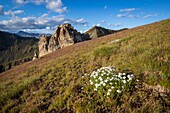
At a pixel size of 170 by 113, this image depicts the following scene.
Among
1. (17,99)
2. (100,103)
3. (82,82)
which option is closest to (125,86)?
(100,103)

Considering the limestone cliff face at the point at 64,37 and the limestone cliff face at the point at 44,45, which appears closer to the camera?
the limestone cliff face at the point at 64,37

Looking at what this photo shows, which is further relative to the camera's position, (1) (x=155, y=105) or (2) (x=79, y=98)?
(2) (x=79, y=98)

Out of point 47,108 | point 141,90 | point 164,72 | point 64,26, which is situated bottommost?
point 47,108

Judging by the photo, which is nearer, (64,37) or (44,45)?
(64,37)

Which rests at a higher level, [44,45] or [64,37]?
[64,37]

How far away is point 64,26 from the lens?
102m

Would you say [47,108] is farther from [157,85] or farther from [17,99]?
[157,85]

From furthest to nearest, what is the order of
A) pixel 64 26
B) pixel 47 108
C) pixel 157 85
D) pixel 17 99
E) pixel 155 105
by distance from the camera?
pixel 64 26
pixel 17 99
pixel 47 108
pixel 157 85
pixel 155 105

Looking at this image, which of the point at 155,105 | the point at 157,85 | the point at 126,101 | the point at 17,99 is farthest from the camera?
the point at 17,99

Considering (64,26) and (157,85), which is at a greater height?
(64,26)

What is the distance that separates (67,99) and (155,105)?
11.3 feet

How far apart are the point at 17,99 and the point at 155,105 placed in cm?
635

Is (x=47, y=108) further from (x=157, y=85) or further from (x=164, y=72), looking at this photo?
(x=164, y=72)

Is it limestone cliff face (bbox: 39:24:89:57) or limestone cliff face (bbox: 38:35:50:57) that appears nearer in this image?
limestone cliff face (bbox: 39:24:89:57)
